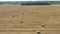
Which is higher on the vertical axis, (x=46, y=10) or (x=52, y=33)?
(x=46, y=10)

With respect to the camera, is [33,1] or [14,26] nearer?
[14,26]

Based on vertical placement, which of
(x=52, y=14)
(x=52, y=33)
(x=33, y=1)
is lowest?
(x=52, y=33)

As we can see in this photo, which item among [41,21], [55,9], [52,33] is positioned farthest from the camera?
[55,9]

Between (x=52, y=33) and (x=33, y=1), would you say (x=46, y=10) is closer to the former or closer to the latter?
(x=33, y=1)

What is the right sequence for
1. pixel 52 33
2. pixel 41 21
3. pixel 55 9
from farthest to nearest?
pixel 55 9 → pixel 41 21 → pixel 52 33

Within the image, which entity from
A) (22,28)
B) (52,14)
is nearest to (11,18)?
(22,28)

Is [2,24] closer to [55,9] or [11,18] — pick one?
[11,18]
